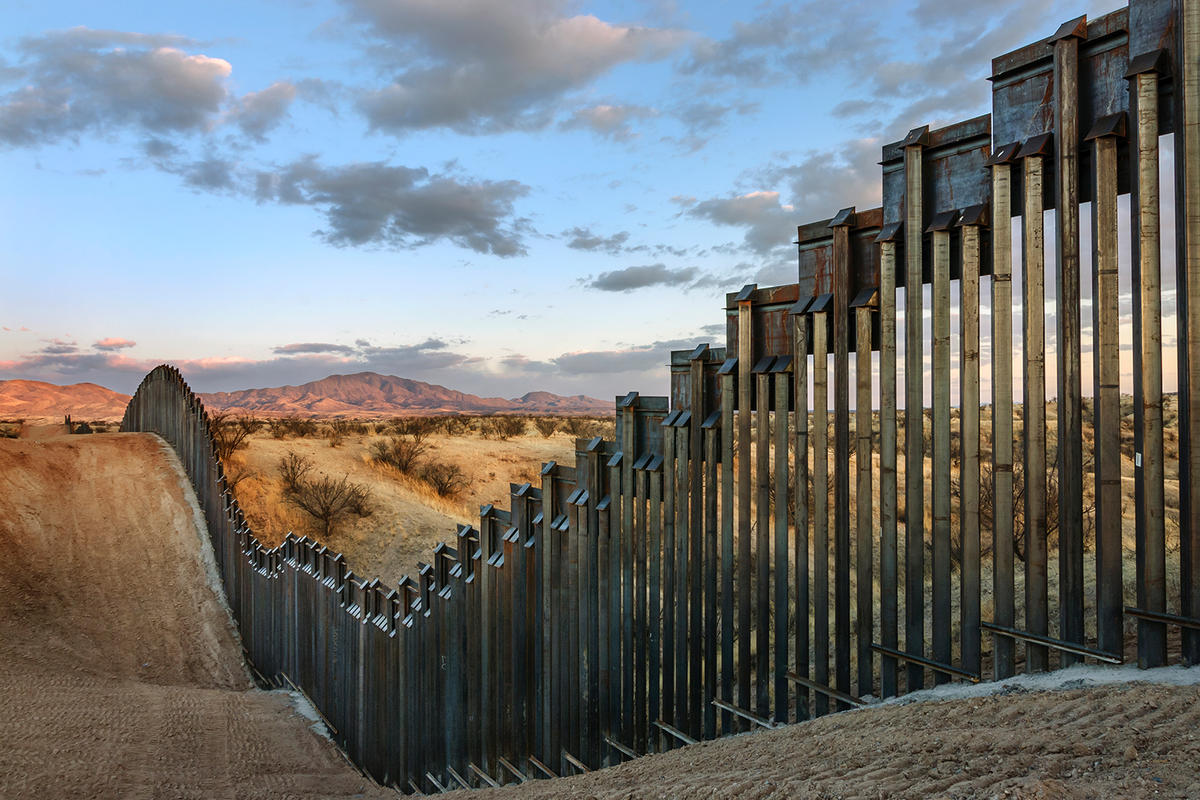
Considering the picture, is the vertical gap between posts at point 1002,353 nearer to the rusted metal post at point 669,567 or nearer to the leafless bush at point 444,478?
the rusted metal post at point 669,567

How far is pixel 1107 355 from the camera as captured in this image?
128 inches

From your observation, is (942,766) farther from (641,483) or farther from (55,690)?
(55,690)

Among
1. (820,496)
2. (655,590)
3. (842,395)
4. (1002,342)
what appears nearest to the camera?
(1002,342)

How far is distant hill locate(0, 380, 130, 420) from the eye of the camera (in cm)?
13988

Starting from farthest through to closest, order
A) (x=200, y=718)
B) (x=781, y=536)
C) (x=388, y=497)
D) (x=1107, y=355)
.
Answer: (x=388, y=497), (x=200, y=718), (x=781, y=536), (x=1107, y=355)

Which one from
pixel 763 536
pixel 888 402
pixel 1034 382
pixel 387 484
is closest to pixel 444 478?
pixel 387 484

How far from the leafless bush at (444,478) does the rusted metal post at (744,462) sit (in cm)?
1970

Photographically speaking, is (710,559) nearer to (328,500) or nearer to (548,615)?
(548,615)

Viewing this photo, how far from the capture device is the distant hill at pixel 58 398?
140 m

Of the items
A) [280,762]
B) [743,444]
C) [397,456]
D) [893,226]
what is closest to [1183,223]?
[893,226]

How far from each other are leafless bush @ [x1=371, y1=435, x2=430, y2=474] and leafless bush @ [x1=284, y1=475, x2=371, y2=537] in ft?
11.7

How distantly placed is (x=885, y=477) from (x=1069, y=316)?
4.15 ft

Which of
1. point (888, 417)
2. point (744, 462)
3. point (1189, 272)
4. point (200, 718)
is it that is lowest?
point (200, 718)

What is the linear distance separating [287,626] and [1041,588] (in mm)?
9654
